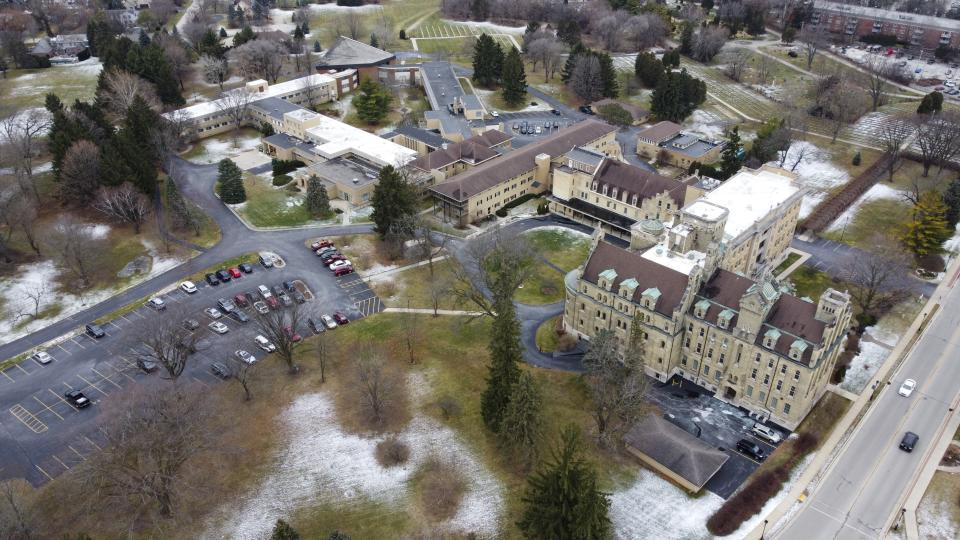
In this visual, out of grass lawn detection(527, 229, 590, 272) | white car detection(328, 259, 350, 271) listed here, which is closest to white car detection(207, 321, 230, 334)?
white car detection(328, 259, 350, 271)

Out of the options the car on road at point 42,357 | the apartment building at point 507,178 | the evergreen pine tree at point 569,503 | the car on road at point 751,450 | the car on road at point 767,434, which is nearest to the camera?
the evergreen pine tree at point 569,503

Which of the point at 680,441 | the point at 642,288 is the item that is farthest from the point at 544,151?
the point at 680,441

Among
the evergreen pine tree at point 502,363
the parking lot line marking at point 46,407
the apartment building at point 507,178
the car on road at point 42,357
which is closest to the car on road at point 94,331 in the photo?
the car on road at point 42,357

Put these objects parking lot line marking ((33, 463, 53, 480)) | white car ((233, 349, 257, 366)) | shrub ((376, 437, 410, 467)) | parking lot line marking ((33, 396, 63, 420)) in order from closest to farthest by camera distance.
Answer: parking lot line marking ((33, 463, 53, 480)) < shrub ((376, 437, 410, 467)) < parking lot line marking ((33, 396, 63, 420)) < white car ((233, 349, 257, 366))

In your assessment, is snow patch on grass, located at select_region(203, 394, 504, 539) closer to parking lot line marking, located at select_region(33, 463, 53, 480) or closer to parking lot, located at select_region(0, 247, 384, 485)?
parking lot, located at select_region(0, 247, 384, 485)

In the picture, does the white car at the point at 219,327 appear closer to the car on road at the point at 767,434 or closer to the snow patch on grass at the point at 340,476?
the snow patch on grass at the point at 340,476

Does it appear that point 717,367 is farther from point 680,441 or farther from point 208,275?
point 208,275
